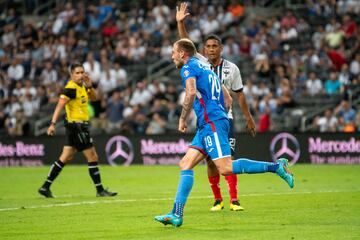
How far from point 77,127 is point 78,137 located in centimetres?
20

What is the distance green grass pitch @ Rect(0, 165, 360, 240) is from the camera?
36.4 feet

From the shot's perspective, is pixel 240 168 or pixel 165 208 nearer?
pixel 240 168

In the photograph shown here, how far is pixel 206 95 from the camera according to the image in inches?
469

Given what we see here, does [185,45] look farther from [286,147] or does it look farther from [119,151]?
[119,151]

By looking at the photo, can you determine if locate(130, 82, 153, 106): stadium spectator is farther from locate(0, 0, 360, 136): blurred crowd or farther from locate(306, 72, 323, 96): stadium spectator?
locate(306, 72, 323, 96): stadium spectator

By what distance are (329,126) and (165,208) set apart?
13.8 m

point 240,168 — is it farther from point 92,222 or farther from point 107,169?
point 107,169

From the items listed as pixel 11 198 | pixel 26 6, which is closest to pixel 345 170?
pixel 11 198

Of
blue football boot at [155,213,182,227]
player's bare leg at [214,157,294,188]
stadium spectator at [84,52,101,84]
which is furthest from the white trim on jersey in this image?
stadium spectator at [84,52,101,84]

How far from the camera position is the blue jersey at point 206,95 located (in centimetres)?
1178

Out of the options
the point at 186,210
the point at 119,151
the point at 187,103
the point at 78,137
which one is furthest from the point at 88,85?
the point at 119,151

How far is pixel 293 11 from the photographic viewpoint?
32844 millimetres

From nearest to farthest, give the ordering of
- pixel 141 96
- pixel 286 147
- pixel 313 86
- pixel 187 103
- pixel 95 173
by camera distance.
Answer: pixel 187 103, pixel 95 173, pixel 286 147, pixel 313 86, pixel 141 96

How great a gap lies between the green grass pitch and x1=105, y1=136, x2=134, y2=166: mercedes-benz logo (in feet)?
16.5
